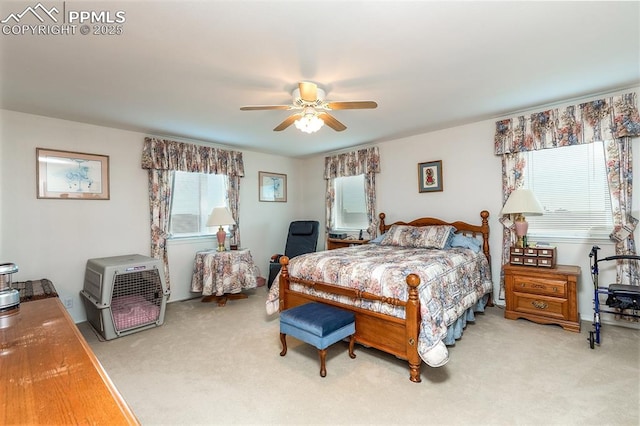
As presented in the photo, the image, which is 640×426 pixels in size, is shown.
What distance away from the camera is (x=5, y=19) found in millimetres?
1839

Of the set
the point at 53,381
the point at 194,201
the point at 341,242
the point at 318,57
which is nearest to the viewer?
the point at 53,381

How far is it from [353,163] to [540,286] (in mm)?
3260

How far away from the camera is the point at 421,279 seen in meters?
2.50

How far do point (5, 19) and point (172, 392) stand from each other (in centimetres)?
268

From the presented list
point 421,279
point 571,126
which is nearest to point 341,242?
point 421,279

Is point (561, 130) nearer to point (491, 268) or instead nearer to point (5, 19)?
point (491, 268)

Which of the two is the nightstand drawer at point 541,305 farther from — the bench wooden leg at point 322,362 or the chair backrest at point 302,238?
the chair backrest at point 302,238

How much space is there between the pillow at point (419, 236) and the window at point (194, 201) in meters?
2.82

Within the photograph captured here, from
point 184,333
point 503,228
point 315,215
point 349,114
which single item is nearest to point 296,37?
point 349,114

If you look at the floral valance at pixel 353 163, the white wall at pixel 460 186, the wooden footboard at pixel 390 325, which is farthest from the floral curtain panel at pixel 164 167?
the white wall at pixel 460 186

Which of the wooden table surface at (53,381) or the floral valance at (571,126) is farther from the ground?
the floral valance at (571,126)

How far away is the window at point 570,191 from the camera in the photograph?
10.8 feet

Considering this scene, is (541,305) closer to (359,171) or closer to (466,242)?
(466,242)

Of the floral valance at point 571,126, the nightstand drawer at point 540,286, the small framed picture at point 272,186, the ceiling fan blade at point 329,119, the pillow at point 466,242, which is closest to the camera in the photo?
the ceiling fan blade at point 329,119
